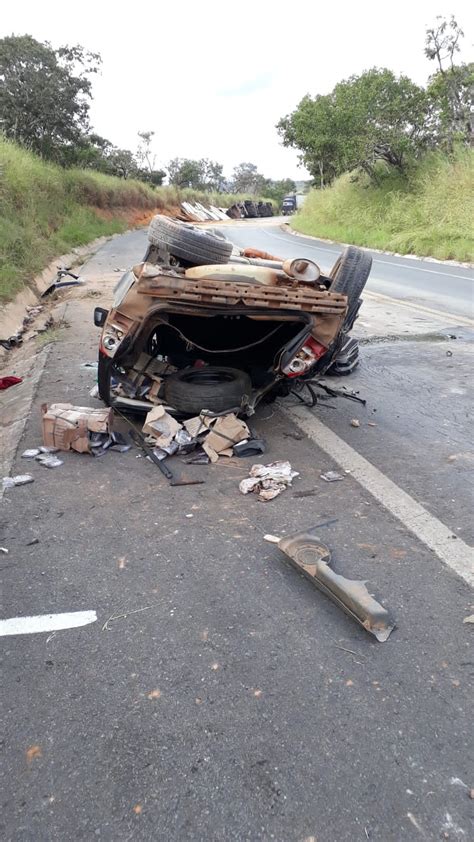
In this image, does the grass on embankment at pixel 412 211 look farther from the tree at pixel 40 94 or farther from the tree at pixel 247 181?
the tree at pixel 247 181

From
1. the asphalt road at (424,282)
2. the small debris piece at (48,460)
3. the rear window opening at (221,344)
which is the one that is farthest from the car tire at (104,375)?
the asphalt road at (424,282)

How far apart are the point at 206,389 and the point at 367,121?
29125 millimetres

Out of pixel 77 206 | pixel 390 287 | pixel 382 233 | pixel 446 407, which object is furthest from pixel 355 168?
pixel 446 407

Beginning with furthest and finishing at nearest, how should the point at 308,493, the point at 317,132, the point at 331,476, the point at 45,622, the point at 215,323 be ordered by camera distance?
the point at 317,132, the point at 215,323, the point at 331,476, the point at 308,493, the point at 45,622

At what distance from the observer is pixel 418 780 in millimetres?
1845

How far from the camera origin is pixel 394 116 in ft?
89.9

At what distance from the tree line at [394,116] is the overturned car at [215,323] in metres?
25.2

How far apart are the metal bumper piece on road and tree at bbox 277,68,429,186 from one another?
2817 cm

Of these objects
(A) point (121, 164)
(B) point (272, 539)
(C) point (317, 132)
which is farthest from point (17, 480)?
(A) point (121, 164)

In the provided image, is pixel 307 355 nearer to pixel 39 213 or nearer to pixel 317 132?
pixel 39 213

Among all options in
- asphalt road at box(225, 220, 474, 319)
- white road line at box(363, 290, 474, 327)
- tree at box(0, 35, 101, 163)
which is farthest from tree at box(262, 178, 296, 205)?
white road line at box(363, 290, 474, 327)

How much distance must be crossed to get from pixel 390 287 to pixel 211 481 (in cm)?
1024

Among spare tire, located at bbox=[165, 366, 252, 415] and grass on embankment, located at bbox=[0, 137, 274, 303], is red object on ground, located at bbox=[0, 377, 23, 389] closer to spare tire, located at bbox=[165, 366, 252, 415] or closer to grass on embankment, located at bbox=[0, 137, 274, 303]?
spare tire, located at bbox=[165, 366, 252, 415]

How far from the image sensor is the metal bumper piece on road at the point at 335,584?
2.48 m
